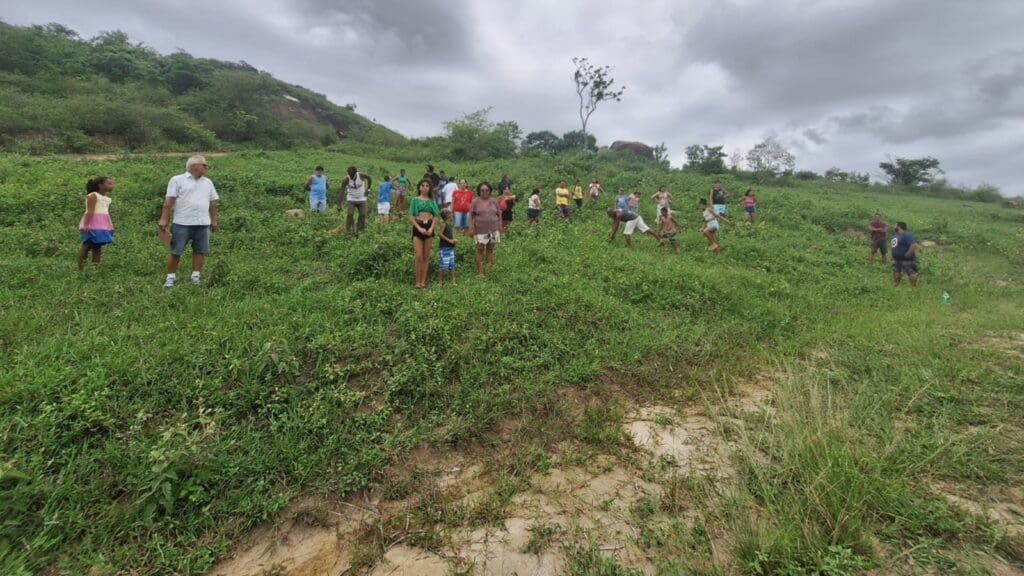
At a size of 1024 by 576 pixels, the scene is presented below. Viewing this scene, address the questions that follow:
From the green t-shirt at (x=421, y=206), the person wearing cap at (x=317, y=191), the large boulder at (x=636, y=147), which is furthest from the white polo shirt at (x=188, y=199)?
the large boulder at (x=636, y=147)

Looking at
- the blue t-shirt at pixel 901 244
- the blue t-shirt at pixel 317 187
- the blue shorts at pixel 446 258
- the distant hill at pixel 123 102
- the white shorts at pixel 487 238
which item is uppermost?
the distant hill at pixel 123 102

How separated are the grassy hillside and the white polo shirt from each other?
2.51 ft

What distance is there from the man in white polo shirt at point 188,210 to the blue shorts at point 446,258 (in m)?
2.93

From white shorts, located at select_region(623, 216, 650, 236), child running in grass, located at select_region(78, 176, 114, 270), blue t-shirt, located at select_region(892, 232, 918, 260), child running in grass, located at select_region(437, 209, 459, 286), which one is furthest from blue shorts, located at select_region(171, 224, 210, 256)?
blue t-shirt, located at select_region(892, 232, 918, 260)

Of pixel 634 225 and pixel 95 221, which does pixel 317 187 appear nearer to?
pixel 95 221

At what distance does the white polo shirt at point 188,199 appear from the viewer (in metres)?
5.44

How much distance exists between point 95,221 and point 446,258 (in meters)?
4.61

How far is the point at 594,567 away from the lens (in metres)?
2.53

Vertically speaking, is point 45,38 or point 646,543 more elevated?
point 45,38

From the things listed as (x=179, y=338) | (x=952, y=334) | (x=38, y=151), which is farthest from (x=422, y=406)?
(x=38, y=151)

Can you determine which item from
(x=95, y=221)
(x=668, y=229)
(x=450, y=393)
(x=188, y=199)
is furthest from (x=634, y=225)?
(x=95, y=221)

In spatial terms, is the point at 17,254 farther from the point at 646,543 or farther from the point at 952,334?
the point at 952,334

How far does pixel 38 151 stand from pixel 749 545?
2510cm

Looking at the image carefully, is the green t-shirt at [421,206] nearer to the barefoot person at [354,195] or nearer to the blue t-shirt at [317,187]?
the barefoot person at [354,195]
